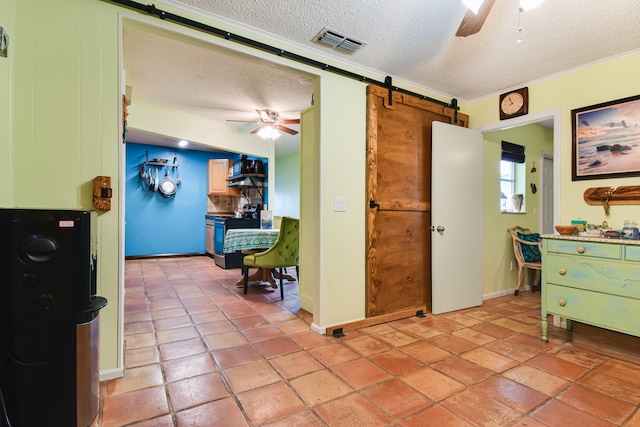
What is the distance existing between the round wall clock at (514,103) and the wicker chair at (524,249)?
1.65 metres

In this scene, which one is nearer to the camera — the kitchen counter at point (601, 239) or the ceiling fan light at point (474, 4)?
the ceiling fan light at point (474, 4)

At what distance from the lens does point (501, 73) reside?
3.04 meters

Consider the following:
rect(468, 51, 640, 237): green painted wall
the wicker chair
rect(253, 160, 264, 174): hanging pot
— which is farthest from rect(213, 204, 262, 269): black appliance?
rect(468, 51, 640, 237): green painted wall

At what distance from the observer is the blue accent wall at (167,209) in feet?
21.6

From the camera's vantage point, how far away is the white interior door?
3291mm

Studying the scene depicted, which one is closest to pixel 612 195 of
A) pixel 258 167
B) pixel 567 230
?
pixel 567 230

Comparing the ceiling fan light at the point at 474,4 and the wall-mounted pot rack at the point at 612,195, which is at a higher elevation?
the ceiling fan light at the point at 474,4

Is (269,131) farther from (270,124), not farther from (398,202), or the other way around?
(398,202)

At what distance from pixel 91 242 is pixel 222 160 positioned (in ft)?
19.1

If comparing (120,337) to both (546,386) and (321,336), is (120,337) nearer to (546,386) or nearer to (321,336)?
(321,336)

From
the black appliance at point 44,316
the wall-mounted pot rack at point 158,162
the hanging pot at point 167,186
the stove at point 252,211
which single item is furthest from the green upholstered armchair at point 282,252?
the wall-mounted pot rack at point 158,162

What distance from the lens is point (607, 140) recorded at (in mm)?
2693

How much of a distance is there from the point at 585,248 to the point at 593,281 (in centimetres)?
25

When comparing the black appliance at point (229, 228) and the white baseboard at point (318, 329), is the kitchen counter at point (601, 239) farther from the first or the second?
the black appliance at point (229, 228)
